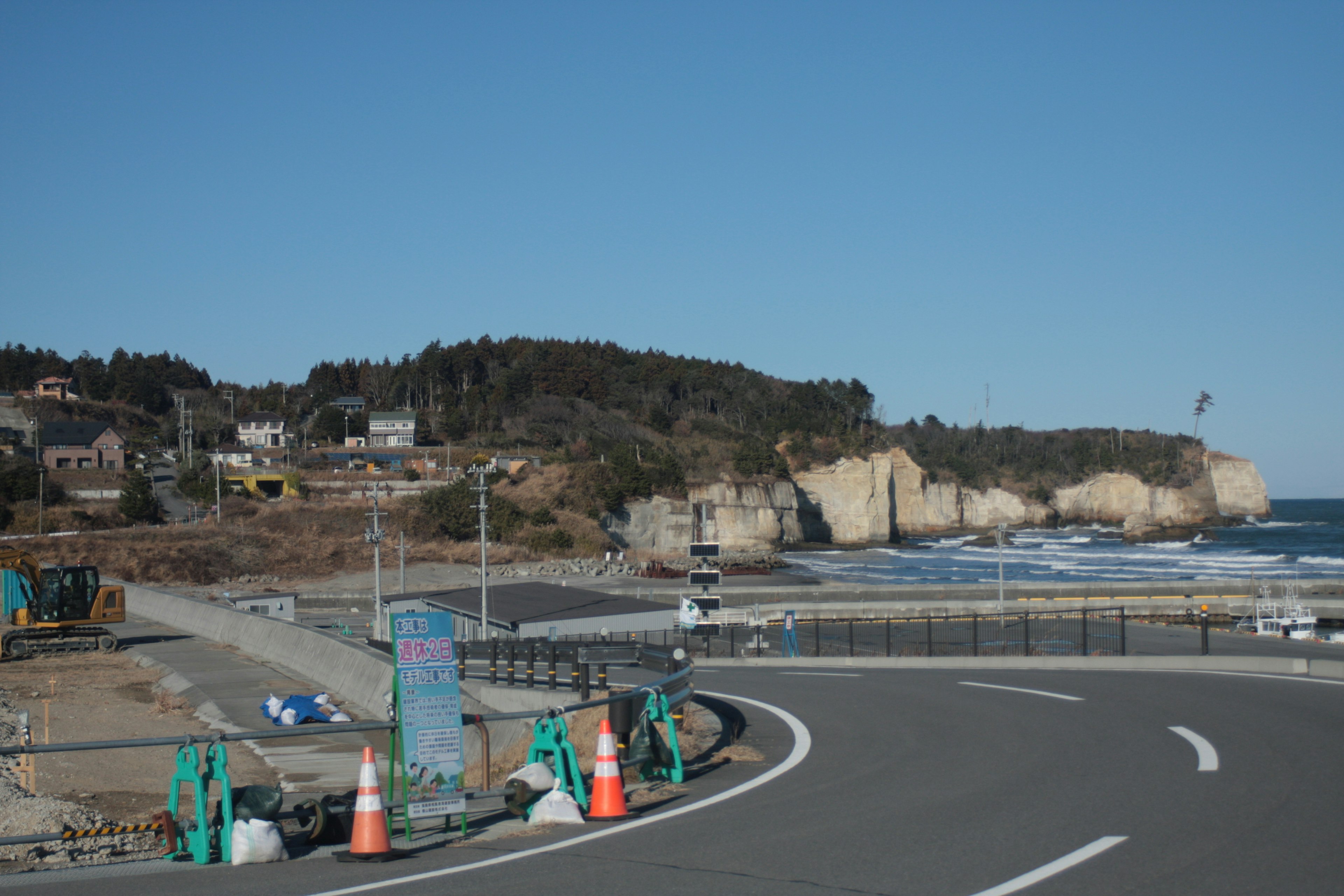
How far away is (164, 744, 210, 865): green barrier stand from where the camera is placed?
7.10 m

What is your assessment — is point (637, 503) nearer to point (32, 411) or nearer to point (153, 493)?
point (153, 493)

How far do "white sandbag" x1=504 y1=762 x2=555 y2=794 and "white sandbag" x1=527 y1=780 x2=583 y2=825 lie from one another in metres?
0.24

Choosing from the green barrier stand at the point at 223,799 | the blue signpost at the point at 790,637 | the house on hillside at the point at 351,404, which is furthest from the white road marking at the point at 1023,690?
the house on hillside at the point at 351,404

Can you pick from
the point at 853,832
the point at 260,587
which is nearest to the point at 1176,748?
the point at 853,832

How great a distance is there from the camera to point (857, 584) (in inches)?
2655

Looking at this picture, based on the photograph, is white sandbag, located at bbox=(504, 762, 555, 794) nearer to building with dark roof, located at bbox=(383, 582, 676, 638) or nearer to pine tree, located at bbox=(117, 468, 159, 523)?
building with dark roof, located at bbox=(383, 582, 676, 638)

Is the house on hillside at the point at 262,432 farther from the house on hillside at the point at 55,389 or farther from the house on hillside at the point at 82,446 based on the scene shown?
the house on hillside at the point at 55,389

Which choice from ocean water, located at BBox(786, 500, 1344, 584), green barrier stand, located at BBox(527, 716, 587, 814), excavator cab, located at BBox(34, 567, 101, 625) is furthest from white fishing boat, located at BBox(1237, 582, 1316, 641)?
excavator cab, located at BBox(34, 567, 101, 625)

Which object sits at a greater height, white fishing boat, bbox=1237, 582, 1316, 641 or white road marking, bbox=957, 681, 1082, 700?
white road marking, bbox=957, 681, 1082, 700

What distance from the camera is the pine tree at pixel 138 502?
268ft

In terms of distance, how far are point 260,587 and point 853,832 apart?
67.0 m

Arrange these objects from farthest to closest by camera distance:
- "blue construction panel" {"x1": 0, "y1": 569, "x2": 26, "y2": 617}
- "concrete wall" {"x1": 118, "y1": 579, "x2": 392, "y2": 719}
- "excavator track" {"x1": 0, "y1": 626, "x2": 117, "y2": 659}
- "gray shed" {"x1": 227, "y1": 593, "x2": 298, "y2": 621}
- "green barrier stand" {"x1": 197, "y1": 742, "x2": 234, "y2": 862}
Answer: "gray shed" {"x1": 227, "y1": 593, "x2": 298, "y2": 621}, "blue construction panel" {"x1": 0, "y1": 569, "x2": 26, "y2": 617}, "excavator track" {"x1": 0, "y1": 626, "x2": 117, "y2": 659}, "concrete wall" {"x1": 118, "y1": 579, "x2": 392, "y2": 719}, "green barrier stand" {"x1": 197, "y1": 742, "x2": 234, "y2": 862}

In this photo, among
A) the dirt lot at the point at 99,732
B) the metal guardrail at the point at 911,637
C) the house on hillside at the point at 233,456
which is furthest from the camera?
the house on hillside at the point at 233,456

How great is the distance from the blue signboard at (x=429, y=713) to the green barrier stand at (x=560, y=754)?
2.31 feet
